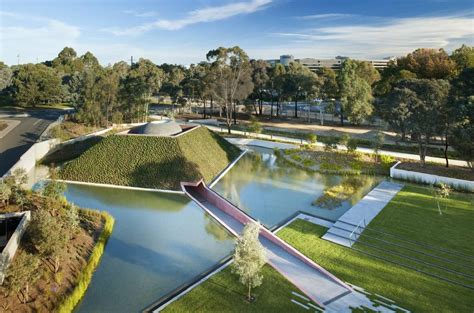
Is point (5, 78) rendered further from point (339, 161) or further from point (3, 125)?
point (339, 161)

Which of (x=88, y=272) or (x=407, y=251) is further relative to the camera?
(x=407, y=251)

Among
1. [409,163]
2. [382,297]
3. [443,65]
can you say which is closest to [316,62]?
[443,65]

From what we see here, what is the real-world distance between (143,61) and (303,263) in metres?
80.9

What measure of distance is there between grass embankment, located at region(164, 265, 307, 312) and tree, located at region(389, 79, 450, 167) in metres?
18.8

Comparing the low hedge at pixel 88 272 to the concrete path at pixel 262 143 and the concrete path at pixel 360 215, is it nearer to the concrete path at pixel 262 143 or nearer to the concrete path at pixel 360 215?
the concrete path at pixel 360 215

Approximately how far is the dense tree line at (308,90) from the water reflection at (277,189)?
6134 millimetres

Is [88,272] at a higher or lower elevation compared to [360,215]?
lower

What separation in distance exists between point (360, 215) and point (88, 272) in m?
13.7

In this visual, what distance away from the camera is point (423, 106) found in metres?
24.9

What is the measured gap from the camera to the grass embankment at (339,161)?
26.6 meters

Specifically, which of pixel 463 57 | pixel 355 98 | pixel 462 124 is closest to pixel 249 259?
pixel 462 124

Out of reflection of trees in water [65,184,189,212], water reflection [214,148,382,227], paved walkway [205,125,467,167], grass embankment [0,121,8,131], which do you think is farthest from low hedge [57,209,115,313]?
grass embankment [0,121,8,131]

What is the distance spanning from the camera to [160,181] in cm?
2266

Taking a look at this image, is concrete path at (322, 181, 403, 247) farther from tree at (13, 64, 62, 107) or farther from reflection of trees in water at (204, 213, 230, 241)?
tree at (13, 64, 62, 107)
